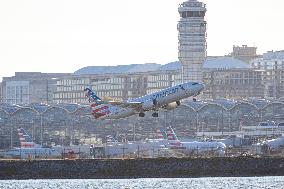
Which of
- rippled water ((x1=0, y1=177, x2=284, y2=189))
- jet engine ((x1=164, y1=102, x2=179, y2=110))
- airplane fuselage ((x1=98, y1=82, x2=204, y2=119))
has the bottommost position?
rippled water ((x1=0, y1=177, x2=284, y2=189))

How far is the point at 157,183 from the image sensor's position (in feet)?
512

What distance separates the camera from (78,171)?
17288cm

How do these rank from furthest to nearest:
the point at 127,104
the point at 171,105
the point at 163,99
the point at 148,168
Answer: the point at 127,104 < the point at 148,168 < the point at 171,105 < the point at 163,99

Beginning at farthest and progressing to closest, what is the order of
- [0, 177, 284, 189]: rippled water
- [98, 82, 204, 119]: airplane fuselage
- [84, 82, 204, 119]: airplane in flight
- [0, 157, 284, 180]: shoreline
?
[0, 157, 284, 180]: shoreline < [84, 82, 204, 119]: airplane in flight < [98, 82, 204, 119]: airplane fuselage < [0, 177, 284, 189]: rippled water

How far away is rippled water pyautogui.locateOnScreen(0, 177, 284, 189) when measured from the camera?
148 meters

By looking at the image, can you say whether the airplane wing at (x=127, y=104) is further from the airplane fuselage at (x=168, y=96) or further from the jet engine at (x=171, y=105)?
the jet engine at (x=171, y=105)

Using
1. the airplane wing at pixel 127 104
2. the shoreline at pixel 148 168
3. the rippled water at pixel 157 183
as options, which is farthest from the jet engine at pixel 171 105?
the rippled water at pixel 157 183

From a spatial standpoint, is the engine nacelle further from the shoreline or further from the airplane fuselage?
the shoreline

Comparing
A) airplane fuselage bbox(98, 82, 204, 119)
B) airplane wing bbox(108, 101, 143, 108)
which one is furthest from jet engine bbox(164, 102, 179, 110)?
airplane wing bbox(108, 101, 143, 108)

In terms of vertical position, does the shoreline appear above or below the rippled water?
above

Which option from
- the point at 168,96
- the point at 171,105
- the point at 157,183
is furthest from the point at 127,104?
the point at 157,183

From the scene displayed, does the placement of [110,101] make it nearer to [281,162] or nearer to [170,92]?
[170,92]

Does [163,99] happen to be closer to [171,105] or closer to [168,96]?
[168,96]

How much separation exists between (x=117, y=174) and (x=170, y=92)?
12.7 metres
